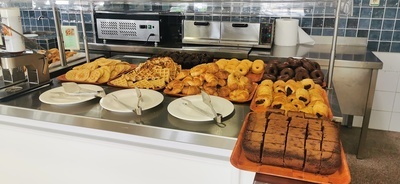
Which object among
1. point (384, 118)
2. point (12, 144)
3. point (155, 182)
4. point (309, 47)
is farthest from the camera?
point (384, 118)

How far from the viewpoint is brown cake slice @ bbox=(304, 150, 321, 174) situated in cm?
74

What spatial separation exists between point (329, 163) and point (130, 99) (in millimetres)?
734

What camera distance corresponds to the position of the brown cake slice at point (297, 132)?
79cm

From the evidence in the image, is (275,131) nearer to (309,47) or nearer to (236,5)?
(236,5)

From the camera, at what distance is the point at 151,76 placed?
4.60ft

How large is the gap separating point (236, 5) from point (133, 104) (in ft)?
1.88

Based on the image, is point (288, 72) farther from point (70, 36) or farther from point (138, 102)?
point (70, 36)

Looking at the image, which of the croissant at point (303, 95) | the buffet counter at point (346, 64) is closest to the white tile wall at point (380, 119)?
the buffet counter at point (346, 64)

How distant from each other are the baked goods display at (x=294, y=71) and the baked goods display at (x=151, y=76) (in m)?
0.42

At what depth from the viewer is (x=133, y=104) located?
1.14 metres

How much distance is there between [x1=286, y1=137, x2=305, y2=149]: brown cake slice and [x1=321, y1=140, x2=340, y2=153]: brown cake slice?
48 mm

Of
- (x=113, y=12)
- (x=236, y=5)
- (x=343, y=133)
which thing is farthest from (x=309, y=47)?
(x=113, y=12)

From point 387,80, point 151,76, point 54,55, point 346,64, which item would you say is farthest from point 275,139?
point 387,80

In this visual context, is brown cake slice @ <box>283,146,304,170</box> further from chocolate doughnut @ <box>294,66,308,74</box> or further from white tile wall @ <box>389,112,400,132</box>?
white tile wall @ <box>389,112,400,132</box>
